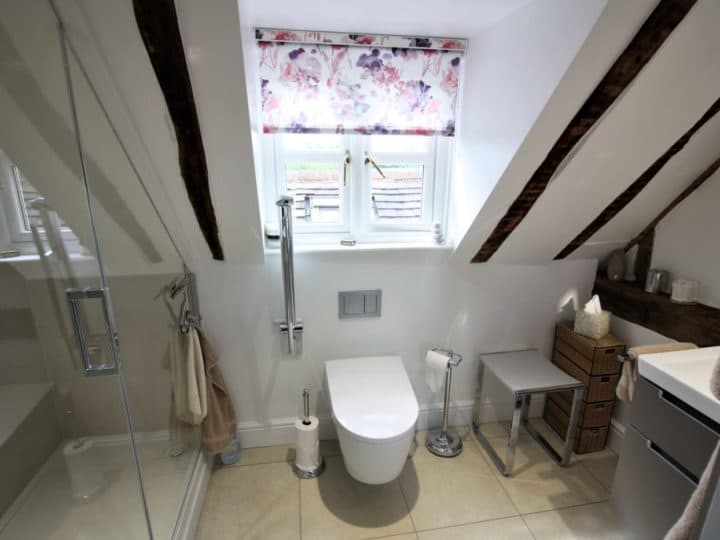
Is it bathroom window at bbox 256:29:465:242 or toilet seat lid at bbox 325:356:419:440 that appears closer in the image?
toilet seat lid at bbox 325:356:419:440

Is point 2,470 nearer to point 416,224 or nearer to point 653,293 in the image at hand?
point 416,224

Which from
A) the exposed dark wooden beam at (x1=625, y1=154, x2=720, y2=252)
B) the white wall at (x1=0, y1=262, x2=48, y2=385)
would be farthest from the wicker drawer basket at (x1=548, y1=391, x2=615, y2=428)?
the white wall at (x1=0, y1=262, x2=48, y2=385)

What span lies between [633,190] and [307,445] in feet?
6.47

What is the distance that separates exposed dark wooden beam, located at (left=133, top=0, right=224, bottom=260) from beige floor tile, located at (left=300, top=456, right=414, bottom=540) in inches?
56.8

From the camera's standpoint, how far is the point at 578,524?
181 cm

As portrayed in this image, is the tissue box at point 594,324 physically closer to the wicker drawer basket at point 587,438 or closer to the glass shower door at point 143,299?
the wicker drawer basket at point 587,438

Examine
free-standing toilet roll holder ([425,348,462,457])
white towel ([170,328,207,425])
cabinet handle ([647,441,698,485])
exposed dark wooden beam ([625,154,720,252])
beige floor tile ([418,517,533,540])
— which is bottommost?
beige floor tile ([418,517,533,540])

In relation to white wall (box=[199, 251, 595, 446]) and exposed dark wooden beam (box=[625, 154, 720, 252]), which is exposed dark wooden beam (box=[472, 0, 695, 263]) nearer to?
white wall (box=[199, 251, 595, 446])

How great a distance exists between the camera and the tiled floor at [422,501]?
1.78 m

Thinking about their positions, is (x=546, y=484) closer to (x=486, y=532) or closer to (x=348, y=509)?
(x=486, y=532)

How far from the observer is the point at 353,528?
1.79 meters

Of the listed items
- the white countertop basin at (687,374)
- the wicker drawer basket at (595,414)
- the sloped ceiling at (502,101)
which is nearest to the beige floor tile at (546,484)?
the wicker drawer basket at (595,414)

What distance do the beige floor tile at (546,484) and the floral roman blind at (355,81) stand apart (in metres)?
1.84

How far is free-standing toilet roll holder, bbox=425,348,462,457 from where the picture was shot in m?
2.22
